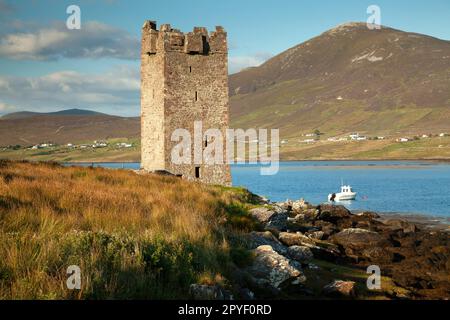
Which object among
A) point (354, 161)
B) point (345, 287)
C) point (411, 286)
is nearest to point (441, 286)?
point (411, 286)

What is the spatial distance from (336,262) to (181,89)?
1780 centimetres

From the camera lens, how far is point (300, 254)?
18219 millimetres

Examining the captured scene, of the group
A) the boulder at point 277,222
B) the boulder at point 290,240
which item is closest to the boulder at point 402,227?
the boulder at point 277,222

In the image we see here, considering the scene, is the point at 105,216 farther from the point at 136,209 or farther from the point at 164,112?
the point at 164,112

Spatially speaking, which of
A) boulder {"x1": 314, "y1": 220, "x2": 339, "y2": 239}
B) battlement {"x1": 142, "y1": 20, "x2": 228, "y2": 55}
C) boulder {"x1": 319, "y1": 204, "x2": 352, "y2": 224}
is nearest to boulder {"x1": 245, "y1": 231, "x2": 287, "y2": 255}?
boulder {"x1": 314, "y1": 220, "x2": 339, "y2": 239}

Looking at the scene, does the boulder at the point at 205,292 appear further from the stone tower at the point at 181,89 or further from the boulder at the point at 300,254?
the stone tower at the point at 181,89

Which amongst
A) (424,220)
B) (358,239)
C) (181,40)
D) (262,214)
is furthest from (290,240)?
(424,220)

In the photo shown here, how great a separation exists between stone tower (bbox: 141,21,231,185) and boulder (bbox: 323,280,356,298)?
70.5ft

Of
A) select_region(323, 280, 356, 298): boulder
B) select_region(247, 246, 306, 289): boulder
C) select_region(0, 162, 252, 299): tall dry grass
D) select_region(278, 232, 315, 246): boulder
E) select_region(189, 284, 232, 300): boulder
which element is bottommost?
select_region(323, 280, 356, 298): boulder

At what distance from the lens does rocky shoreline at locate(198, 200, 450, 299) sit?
1340 centimetres

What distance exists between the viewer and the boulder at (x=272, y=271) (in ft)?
42.8

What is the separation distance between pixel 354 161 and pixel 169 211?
601 ft

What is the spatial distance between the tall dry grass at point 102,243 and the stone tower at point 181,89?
17790 mm

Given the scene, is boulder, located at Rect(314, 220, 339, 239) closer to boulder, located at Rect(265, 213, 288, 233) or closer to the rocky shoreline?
the rocky shoreline
